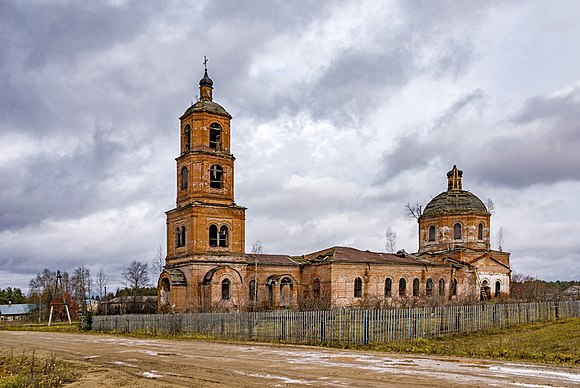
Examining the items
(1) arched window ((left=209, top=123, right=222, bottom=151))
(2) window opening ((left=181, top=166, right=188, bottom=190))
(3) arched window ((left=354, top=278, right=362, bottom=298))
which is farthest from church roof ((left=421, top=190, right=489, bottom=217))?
(2) window opening ((left=181, top=166, right=188, bottom=190))

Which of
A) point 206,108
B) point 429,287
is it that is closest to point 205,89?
point 206,108

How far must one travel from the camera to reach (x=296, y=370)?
1619 cm

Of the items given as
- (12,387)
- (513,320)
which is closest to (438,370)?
(12,387)

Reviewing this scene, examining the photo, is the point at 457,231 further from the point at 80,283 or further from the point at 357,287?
the point at 80,283

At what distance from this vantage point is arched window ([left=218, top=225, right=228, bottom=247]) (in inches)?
1683

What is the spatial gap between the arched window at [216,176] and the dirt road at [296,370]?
21.8 m

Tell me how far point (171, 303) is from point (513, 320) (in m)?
21.7

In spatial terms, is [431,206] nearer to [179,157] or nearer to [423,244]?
[423,244]

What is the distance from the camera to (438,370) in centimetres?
1577

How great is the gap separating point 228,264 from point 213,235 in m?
2.34

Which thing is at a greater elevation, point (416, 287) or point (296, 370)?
point (416, 287)

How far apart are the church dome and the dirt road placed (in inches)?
1429

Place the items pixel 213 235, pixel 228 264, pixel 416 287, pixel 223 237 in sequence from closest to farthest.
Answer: pixel 228 264, pixel 213 235, pixel 223 237, pixel 416 287

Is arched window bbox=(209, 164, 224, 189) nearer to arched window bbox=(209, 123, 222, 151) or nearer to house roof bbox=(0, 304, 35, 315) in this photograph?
arched window bbox=(209, 123, 222, 151)
